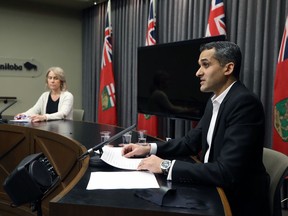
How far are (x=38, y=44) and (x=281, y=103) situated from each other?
4.44 metres

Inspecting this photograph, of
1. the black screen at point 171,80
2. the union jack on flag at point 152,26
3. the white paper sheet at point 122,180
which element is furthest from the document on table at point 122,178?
the union jack on flag at point 152,26

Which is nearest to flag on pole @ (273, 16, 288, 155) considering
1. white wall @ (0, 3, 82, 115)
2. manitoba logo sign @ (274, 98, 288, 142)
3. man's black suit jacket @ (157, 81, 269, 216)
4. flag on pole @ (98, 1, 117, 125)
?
manitoba logo sign @ (274, 98, 288, 142)

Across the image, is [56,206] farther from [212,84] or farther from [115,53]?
[115,53]

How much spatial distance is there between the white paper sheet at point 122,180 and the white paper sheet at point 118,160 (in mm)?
87

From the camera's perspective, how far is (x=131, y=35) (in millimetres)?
4879

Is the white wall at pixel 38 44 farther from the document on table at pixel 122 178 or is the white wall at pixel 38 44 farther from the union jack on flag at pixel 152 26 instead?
the document on table at pixel 122 178

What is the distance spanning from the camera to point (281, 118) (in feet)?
8.50

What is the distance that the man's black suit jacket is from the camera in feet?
4.21

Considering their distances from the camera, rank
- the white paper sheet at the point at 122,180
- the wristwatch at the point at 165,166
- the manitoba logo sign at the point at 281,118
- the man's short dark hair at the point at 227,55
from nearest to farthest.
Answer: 1. the white paper sheet at the point at 122,180
2. the wristwatch at the point at 165,166
3. the man's short dark hair at the point at 227,55
4. the manitoba logo sign at the point at 281,118

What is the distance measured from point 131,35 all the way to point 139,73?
1.09m

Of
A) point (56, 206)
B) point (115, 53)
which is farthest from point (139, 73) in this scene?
point (56, 206)

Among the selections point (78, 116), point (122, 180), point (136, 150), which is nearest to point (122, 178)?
point (122, 180)

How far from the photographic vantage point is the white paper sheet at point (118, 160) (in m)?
1.53

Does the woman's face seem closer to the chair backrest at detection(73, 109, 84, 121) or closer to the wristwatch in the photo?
the chair backrest at detection(73, 109, 84, 121)
